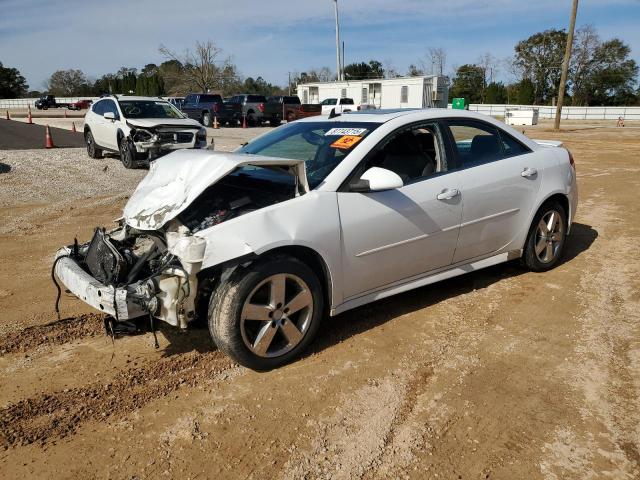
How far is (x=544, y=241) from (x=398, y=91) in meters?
38.3

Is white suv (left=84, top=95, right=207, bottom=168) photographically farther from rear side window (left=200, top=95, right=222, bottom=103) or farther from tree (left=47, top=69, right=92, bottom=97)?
tree (left=47, top=69, right=92, bottom=97)

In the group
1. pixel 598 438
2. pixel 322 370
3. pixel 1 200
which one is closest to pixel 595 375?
pixel 598 438

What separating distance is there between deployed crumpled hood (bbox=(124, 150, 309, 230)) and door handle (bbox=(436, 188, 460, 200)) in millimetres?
1155

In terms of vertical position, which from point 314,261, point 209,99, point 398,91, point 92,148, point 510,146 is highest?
point 398,91

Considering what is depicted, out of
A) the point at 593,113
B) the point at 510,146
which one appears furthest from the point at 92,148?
the point at 593,113

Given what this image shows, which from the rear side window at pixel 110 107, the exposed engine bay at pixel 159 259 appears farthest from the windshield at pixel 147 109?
the exposed engine bay at pixel 159 259

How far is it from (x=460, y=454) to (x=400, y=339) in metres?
1.27

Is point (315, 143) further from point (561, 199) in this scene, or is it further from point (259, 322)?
point (561, 199)

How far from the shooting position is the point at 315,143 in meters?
4.16

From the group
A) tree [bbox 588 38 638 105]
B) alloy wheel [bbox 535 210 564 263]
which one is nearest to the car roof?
alloy wheel [bbox 535 210 564 263]

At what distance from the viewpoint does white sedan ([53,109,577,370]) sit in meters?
3.15

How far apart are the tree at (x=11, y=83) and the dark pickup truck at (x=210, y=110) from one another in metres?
59.1

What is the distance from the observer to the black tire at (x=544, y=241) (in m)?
4.96

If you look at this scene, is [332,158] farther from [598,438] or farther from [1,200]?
[1,200]
